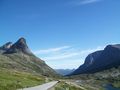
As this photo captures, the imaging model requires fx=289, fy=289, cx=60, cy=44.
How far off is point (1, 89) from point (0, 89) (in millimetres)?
269

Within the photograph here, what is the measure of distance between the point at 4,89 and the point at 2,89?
0.39 m

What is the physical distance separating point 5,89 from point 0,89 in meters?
1.02

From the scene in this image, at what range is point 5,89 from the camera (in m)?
42.1

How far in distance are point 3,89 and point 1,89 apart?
0.28 metres

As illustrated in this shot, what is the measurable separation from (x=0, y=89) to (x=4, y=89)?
733 millimetres

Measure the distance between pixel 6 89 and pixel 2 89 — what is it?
781 mm

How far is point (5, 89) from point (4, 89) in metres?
0.30

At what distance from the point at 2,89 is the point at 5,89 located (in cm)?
68

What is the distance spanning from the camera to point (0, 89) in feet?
135

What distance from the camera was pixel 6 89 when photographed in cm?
4209

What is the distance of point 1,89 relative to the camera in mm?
41469

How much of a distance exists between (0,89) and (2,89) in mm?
345

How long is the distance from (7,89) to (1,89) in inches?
44.5

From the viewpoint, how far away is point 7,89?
42.3 metres
